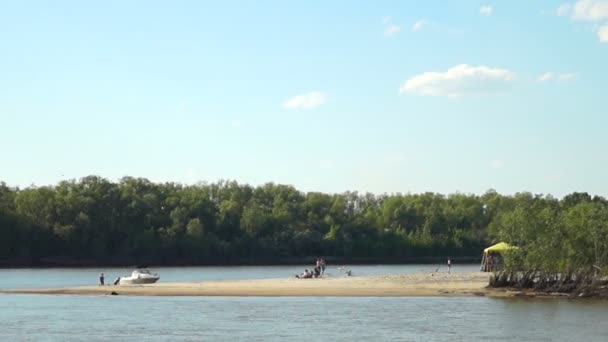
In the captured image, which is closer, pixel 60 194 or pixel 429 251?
pixel 60 194

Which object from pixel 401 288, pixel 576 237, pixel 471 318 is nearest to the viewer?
pixel 471 318

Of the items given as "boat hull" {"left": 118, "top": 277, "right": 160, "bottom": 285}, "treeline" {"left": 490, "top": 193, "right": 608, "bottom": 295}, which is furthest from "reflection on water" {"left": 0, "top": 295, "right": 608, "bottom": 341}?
"boat hull" {"left": 118, "top": 277, "right": 160, "bottom": 285}

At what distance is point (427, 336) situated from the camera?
45.8m

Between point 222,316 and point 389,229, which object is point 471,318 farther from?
point 389,229

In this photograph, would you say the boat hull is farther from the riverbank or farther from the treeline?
the treeline

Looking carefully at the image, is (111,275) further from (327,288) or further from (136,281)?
(327,288)

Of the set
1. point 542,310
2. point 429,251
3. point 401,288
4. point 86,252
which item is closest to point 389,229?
point 429,251

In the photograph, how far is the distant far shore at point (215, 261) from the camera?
151000 mm

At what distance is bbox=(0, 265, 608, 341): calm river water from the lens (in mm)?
46250

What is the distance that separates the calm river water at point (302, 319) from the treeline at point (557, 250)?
325cm

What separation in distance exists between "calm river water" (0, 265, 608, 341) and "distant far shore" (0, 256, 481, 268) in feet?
277

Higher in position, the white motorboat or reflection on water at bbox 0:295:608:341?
the white motorboat

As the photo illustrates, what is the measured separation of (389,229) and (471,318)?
134m

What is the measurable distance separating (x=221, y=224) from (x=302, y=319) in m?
120
